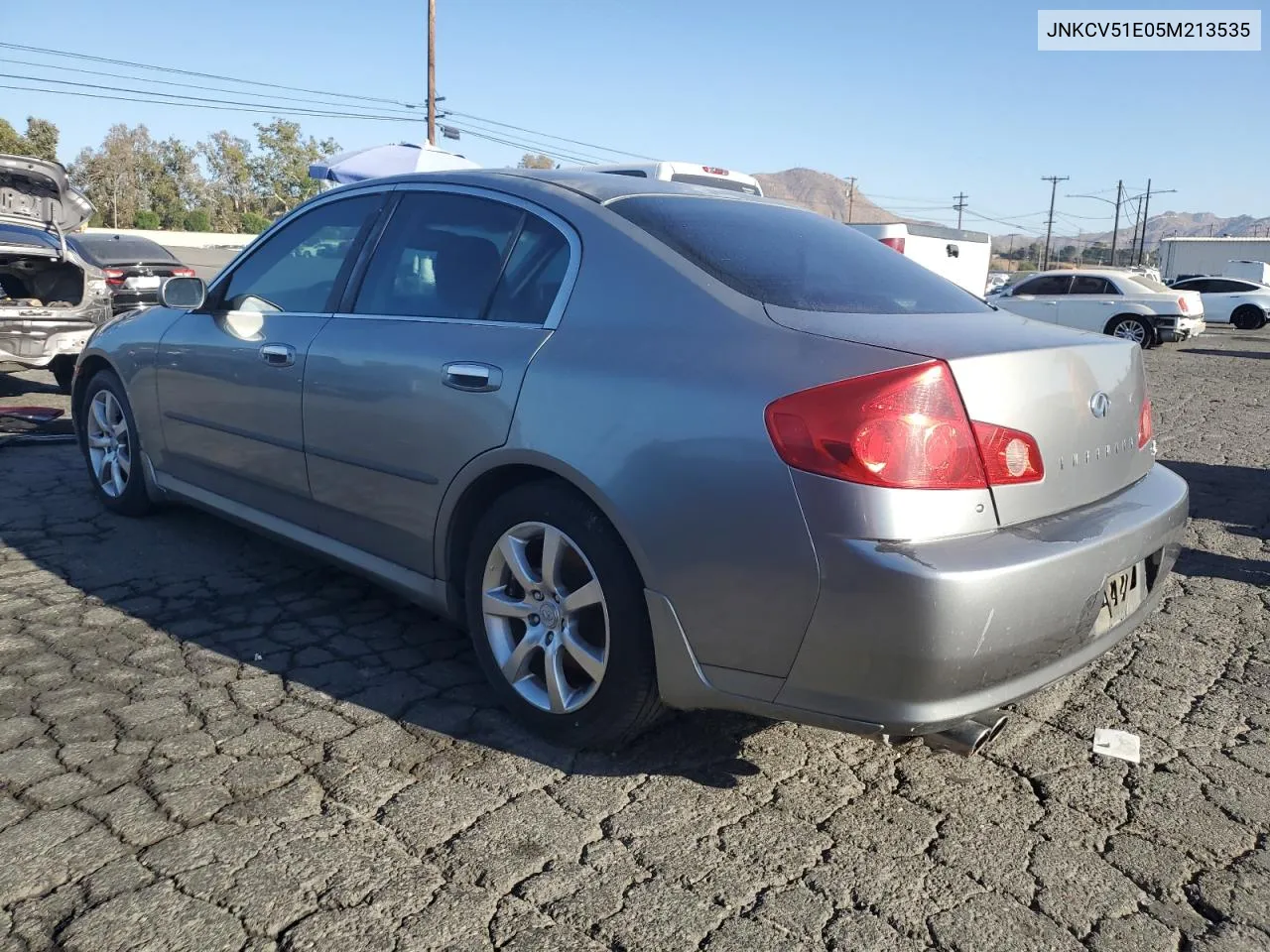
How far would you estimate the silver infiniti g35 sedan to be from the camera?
219 cm

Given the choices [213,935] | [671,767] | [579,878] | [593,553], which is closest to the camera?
[213,935]

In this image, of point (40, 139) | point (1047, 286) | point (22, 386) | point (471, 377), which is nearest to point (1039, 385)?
point (471, 377)

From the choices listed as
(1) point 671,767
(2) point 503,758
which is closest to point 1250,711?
(1) point 671,767

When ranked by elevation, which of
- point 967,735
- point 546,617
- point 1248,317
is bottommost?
Answer: point 1248,317

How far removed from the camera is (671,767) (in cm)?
273

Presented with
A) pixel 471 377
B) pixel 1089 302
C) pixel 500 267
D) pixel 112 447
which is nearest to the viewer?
pixel 471 377

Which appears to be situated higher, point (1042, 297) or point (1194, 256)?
point (1194, 256)

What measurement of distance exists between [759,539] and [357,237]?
7.01 feet

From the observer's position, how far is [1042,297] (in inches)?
763

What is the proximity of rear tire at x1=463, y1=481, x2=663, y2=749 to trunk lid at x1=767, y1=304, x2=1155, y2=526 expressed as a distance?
770mm

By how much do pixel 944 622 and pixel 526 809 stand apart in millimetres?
1138

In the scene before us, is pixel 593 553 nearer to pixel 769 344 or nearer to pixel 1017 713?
pixel 769 344

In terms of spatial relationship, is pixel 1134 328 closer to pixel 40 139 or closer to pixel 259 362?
pixel 259 362

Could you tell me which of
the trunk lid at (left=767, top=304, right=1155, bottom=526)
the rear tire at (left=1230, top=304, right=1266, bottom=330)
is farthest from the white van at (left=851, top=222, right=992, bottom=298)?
the rear tire at (left=1230, top=304, right=1266, bottom=330)
